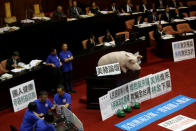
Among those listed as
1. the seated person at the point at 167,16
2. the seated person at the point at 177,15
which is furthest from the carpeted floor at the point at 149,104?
the seated person at the point at 177,15

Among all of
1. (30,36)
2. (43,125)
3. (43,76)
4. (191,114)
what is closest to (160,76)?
(191,114)

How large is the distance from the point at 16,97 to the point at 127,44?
5685 millimetres

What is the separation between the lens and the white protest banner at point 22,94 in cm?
1138

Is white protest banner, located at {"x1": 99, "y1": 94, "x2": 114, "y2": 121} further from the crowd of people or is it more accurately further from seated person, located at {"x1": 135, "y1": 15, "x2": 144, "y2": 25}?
seated person, located at {"x1": 135, "y1": 15, "x2": 144, "y2": 25}

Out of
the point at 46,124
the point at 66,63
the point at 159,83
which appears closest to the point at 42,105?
the point at 46,124

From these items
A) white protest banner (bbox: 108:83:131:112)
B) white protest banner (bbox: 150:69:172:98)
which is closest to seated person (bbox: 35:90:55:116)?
white protest banner (bbox: 108:83:131:112)

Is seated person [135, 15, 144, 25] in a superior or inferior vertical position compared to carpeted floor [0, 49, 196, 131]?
superior

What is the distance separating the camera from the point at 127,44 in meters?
14.9

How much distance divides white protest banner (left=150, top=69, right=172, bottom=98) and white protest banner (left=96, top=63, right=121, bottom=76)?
1275 millimetres

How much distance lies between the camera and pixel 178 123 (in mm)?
9758

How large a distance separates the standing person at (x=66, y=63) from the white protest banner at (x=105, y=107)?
8.46ft

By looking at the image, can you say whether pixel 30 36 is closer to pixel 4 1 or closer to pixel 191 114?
pixel 4 1

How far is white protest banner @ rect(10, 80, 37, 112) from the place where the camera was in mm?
11375

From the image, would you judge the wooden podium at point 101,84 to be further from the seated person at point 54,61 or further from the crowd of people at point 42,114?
the crowd of people at point 42,114
